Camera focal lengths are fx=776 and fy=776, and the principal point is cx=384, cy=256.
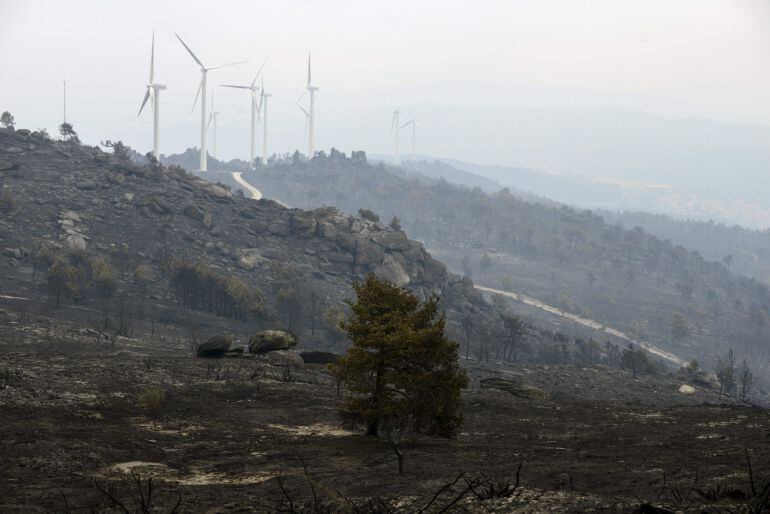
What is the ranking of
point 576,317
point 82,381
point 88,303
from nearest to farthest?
point 82,381 → point 88,303 → point 576,317

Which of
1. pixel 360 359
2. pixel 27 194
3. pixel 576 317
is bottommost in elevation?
pixel 576 317

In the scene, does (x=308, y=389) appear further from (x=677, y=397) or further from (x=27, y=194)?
(x=27, y=194)

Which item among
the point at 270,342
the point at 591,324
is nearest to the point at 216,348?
the point at 270,342

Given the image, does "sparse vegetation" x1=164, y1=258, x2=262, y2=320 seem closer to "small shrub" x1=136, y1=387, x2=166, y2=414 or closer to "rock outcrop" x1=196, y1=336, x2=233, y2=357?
"rock outcrop" x1=196, y1=336, x2=233, y2=357

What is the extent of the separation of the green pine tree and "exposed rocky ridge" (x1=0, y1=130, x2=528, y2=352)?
66031mm

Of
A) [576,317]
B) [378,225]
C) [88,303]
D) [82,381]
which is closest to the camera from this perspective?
[82,381]

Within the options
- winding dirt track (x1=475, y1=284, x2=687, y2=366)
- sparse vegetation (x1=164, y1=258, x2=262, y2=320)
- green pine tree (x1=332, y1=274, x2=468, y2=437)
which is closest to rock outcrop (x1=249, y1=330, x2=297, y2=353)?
green pine tree (x1=332, y1=274, x2=468, y2=437)

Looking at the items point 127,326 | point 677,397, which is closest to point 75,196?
point 127,326

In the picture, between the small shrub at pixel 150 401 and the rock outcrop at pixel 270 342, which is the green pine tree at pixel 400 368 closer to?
the small shrub at pixel 150 401

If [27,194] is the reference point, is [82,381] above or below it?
below

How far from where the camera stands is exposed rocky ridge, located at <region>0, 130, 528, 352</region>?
115188mm

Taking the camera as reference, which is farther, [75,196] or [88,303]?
[75,196]

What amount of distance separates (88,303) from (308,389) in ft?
170

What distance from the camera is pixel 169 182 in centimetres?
14138
